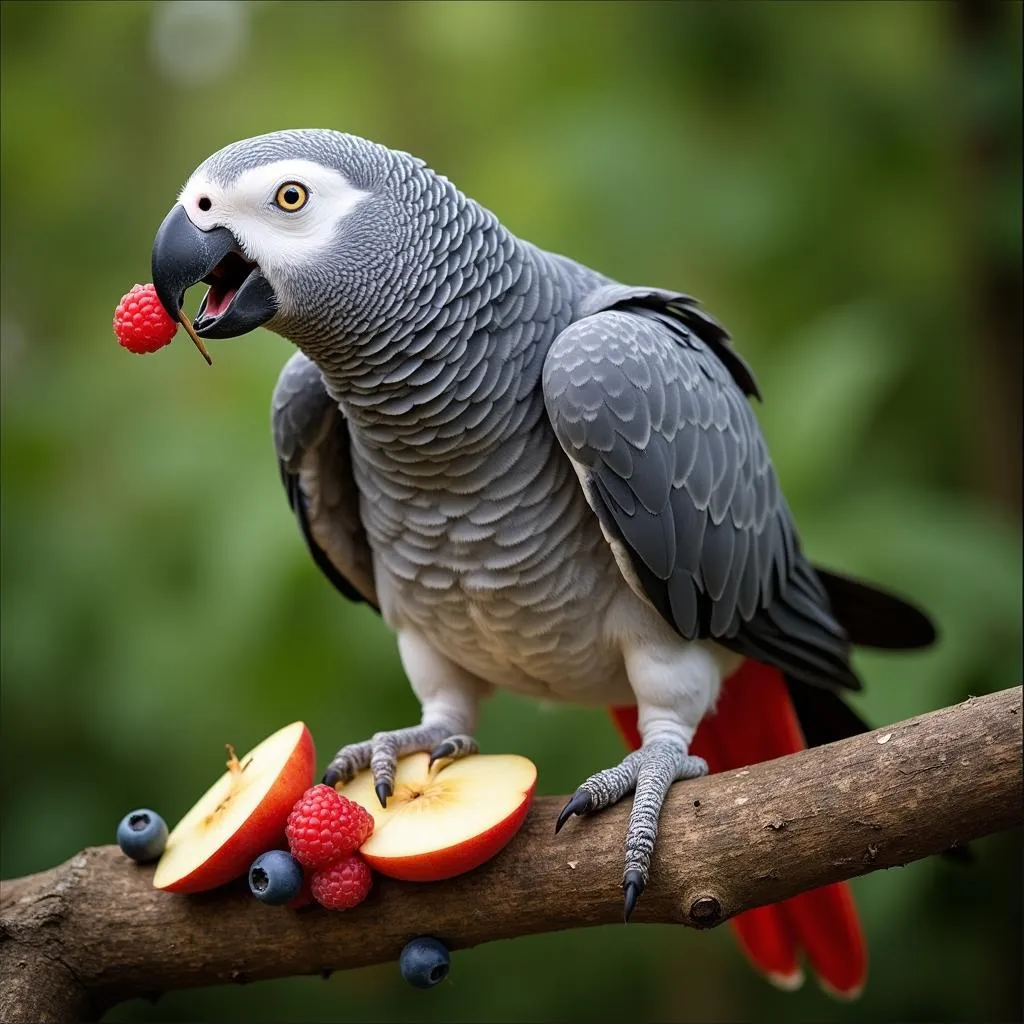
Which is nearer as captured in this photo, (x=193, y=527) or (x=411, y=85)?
(x=193, y=527)

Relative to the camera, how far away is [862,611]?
1372mm

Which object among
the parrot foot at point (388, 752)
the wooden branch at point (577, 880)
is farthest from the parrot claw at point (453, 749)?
the wooden branch at point (577, 880)

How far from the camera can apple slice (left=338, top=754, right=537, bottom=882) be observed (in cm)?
96

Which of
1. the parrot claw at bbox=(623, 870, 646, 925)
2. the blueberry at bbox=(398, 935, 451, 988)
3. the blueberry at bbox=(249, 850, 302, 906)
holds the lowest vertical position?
the blueberry at bbox=(398, 935, 451, 988)

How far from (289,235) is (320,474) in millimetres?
354

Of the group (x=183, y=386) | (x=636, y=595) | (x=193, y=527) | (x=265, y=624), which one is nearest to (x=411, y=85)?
(x=183, y=386)

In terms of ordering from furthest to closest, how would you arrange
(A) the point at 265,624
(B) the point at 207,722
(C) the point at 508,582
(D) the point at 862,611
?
(B) the point at 207,722, (A) the point at 265,624, (D) the point at 862,611, (C) the point at 508,582

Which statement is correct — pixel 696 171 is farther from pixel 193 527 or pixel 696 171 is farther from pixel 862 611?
pixel 193 527

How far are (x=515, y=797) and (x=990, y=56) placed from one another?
1674 millimetres

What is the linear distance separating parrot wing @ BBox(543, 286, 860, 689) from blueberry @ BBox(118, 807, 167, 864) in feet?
1.77

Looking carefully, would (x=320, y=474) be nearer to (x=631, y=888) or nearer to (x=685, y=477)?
(x=685, y=477)

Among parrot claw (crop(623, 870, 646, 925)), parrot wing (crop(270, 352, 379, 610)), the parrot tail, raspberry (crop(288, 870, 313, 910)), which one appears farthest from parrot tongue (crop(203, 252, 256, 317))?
the parrot tail

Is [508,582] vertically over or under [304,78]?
under

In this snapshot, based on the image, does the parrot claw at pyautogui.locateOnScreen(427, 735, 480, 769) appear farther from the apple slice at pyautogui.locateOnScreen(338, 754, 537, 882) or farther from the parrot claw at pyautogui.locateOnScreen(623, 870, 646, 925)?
the parrot claw at pyautogui.locateOnScreen(623, 870, 646, 925)
